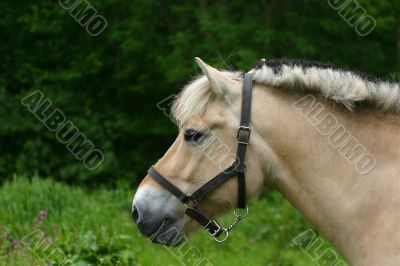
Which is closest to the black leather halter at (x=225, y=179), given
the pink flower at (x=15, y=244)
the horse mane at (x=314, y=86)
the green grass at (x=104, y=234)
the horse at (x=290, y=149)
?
the horse at (x=290, y=149)

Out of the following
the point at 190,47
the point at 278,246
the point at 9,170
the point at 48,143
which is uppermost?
the point at 190,47

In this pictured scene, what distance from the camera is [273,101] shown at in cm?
351

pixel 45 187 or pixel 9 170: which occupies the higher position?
pixel 45 187

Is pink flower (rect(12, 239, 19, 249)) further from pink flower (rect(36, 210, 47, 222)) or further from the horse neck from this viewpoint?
the horse neck

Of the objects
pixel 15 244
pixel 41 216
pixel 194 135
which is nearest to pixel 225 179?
pixel 194 135

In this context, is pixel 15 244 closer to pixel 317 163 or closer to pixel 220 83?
pixel 220 83

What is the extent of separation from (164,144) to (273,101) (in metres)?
10.9

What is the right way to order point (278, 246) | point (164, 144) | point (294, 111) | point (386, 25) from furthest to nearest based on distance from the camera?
point (164, 144) → point (386, 25) → point (278, 246) → point (294, 111)

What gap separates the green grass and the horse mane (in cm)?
174

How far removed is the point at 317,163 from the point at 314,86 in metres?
0.42

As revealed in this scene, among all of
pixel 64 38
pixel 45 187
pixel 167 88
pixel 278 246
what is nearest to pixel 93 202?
pixel 45 187

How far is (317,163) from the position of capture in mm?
3432

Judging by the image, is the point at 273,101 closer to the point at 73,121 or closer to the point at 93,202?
the point at 93,202

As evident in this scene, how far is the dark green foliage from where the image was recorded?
12.4m
